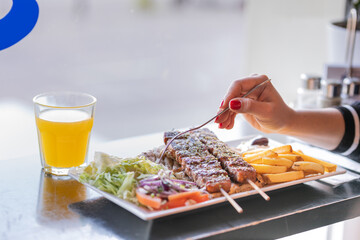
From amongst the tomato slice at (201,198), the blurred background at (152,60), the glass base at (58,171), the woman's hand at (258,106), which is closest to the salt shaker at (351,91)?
the woman's hand at (258,106)

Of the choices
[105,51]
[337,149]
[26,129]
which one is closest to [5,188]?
[337,149]

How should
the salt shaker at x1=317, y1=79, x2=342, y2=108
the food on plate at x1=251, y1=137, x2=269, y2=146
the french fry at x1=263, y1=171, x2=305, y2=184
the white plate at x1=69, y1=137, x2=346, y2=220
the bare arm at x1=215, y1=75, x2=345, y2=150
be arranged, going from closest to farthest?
the white plate at x1=69, y1=137, x2=346, y2=220 < the french fry at x1=263, y1=171, x2=305, y2=184 < the bare arm at x1=215, y1=75, x2=345, y2=150 < the food on plate at x1=251, y1=137, x2=269, y2=146 < the salt shaker at x1=317, y1=79, x2=342, y2=108

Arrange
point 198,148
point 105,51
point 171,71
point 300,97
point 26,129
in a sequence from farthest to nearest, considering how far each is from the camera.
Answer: point 105,51 < point 171,71 < point 26,129 < point 300,97 < point 198,148

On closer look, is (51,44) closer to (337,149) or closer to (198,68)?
(198,68)

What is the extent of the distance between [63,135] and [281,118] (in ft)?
2.59

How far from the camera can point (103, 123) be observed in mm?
5316

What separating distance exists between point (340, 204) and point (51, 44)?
28.0ft

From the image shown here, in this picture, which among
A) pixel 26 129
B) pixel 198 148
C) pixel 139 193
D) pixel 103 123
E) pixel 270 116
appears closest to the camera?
pixel 139 193

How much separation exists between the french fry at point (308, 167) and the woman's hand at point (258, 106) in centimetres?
23

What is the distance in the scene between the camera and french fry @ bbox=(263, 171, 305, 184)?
1438 millimetres

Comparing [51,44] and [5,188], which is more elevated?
[5,188]

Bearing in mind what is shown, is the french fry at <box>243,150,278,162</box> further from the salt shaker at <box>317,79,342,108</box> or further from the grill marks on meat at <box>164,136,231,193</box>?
the salt shaker at <box>317,79,342,108</box>

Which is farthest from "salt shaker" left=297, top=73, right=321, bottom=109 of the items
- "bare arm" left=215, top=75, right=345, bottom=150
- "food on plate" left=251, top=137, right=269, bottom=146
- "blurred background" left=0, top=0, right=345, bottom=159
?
"blurred background" left=0, top=0, right=345, bottom=159

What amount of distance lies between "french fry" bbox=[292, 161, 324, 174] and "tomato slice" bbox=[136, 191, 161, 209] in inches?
18.5
